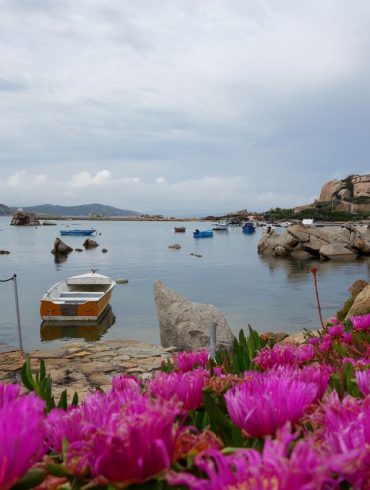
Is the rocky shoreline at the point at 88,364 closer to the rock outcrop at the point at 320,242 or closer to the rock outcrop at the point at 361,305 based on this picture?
the rock outcrop at the point at 361,305

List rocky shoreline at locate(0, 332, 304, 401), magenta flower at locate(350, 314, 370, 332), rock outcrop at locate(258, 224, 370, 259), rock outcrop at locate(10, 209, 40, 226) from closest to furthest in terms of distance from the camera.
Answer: magenta flower at locate(350, 314, 370, 332), rocky shoreline at locate(0, 332, 304, 401), rock outcrop at locate(258, 224, 370, 259), rock outcrop at locate(10, 209, 40, 226)

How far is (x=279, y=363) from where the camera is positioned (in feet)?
5.56

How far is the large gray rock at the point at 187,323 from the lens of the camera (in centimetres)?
1052

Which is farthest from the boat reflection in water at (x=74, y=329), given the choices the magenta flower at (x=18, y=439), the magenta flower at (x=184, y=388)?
the magenta flower at (x=18, y=439)

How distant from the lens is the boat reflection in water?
1750cm

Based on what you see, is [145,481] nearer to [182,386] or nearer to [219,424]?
[219,424]

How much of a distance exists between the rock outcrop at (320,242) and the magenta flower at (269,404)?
46.5 meters

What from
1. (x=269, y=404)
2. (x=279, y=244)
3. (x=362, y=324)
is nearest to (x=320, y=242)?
(x=279, y=244)

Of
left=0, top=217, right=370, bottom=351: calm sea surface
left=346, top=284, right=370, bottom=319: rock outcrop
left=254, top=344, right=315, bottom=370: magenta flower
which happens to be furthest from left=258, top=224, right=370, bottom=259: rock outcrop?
left=254, top=344, right=315, bottom=370: magenta flower

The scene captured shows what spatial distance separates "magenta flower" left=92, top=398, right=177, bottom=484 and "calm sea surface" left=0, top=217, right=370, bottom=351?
14.9 m

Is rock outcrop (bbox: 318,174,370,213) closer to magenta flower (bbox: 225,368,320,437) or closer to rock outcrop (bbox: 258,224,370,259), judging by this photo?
rock outcrop (bbox: 258,224,370,259)

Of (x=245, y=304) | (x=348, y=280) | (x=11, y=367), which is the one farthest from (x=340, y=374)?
(x=348, y=280)

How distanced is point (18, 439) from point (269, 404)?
44 cm

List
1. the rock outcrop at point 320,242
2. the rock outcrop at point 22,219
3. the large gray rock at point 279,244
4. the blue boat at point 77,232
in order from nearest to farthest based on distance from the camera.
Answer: the rock outcrop at point 320,242 → the large gray rock at point 279,244 → the blue boat at point 77,232 → the rock outcrop at point 22,219
